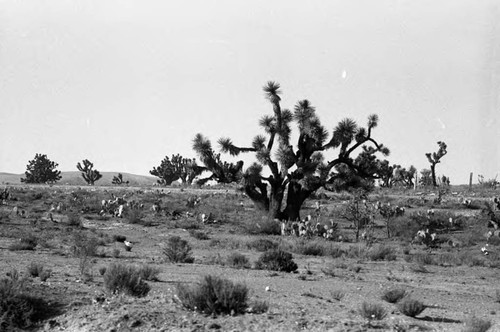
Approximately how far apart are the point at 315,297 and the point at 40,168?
2722 inches

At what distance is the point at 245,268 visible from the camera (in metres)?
17.3

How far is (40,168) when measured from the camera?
7781 cm

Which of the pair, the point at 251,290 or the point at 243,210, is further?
the point at 243,210

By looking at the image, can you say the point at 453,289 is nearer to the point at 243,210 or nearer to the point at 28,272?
the point at 28,272

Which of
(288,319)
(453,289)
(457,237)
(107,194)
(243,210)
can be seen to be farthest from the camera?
(107,194)

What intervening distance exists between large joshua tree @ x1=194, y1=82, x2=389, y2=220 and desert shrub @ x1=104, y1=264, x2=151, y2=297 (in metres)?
19.4

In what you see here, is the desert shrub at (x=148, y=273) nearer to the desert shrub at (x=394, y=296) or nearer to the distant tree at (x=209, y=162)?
the desert shrub at (x=394, y=296)

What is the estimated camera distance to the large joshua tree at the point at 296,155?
32156 mm

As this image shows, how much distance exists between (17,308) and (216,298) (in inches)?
122

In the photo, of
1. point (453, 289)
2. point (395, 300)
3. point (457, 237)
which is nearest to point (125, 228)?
point (457, 237)

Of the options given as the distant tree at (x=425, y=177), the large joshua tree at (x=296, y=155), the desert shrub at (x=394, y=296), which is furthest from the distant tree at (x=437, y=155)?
the desert shrub at (x=394, y=296)

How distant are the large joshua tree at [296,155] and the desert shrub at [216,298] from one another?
20524 mm

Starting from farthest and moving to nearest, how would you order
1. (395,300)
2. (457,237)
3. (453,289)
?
1. (457,237)
2. (453,289)
3. (395,300)

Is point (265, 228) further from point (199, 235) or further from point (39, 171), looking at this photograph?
point (39, 171)
